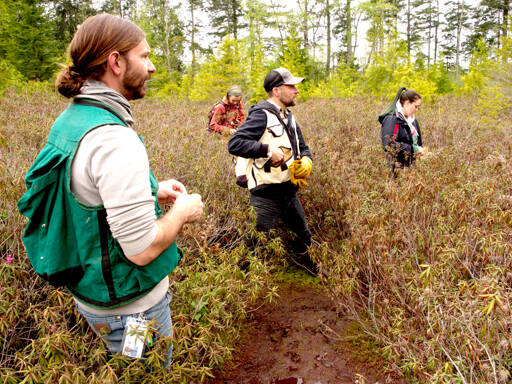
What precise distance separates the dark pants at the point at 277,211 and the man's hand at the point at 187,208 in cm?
204

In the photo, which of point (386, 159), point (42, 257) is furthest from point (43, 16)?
point (42, 257)

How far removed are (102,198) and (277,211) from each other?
2.53 meters

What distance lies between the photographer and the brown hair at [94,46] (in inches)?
49.4

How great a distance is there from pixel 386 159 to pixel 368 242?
Answer: 5.93 feet

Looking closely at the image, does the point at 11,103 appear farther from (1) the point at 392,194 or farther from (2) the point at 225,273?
(1) the point at 392,194

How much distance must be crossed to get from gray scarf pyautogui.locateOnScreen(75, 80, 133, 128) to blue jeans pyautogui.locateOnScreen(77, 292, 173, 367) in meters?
0.83

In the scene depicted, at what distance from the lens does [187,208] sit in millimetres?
1392

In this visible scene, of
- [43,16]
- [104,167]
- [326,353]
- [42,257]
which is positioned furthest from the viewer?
[43,16]

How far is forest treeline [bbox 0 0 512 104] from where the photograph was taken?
12836mm

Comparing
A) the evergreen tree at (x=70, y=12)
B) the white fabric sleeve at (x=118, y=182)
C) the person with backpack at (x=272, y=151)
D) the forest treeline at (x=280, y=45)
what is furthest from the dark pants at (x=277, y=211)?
the evergreen tree at (x=70, y=12)

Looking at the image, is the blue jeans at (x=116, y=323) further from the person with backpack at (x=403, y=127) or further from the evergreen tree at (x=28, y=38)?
the evergreen tree at (x=28, y=38)

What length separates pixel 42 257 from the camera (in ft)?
4.17

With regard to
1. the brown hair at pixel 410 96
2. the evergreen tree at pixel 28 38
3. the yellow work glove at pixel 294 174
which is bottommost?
the yellow work glove at pixel 294 174

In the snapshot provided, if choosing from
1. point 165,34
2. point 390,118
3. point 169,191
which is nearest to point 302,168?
point 169,191
